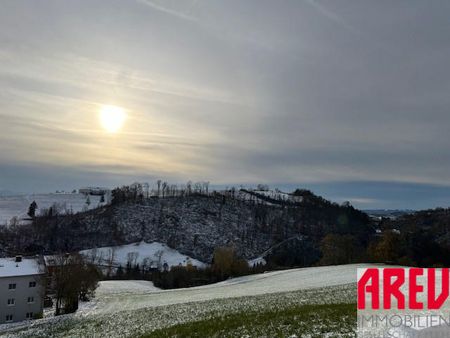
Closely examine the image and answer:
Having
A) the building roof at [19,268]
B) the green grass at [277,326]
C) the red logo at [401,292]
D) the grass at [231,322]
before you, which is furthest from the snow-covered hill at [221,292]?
the green grass at [277,326]

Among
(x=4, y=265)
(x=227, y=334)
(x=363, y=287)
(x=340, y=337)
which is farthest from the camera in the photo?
(x=4, y=265)

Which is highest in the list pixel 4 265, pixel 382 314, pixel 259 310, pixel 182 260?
pixel 382 314

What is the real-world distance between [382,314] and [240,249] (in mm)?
178410

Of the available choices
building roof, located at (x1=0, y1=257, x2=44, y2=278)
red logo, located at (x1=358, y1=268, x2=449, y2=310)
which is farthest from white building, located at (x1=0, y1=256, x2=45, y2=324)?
red logo, located at (x1=358, y1=268, x2=449, y2=310)

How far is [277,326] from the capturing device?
18047mm

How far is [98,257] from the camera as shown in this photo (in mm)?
156000

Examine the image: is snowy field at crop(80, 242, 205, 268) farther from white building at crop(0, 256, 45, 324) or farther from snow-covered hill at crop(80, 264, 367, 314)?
white building at crop(0, 256, 45, 324)

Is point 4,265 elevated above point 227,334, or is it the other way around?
point 227,334

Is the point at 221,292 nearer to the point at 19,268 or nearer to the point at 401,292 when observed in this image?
the point at 401,292

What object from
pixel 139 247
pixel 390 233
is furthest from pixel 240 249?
pixel 390 233

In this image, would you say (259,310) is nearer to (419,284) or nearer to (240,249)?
(419,284)

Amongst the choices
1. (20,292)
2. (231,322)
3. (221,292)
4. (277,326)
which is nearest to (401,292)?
(277,326)

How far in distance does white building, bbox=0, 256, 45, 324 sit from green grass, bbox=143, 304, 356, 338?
41403 millimetres

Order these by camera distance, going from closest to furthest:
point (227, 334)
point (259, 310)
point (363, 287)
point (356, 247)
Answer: point (227, 334)
point (259, 310)
point (363, 287)
point (356, 247)
